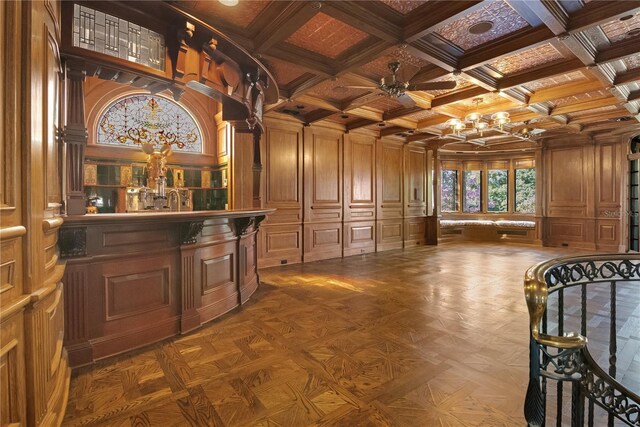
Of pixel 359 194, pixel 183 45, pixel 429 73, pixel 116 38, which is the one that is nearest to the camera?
pixel 116 38

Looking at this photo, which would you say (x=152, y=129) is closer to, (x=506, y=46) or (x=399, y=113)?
(x=399, y=113)

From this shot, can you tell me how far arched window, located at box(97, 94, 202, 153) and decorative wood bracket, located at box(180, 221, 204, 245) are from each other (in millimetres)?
3862

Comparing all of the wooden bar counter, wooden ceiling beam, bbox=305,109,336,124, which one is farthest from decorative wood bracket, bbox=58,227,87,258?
wooden ceiling beam, bbox=305,109,336,124

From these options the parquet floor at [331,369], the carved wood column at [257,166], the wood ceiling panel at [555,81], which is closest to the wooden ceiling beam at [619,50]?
the wood ceiling panel at [555,81]

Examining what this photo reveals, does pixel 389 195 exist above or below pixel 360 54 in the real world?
below

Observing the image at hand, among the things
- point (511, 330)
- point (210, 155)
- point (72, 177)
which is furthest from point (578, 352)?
point (210, 155)

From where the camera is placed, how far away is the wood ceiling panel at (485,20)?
11.2 ft

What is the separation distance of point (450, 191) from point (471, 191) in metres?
0.75

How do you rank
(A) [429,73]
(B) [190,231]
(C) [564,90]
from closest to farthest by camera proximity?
(B) [190,231] < (A) [429,73] < (C) [564,90]

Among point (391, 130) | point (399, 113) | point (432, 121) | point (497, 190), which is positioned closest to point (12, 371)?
point (399, 113)

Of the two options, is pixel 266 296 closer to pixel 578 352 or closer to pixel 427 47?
pixel 578 352

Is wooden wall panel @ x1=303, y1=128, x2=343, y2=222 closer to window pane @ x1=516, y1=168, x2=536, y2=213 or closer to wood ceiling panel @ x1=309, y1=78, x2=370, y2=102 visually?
wood ceiling panel @ x1=309, y1=78, x2=370, y2=102

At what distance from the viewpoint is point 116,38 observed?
8.58 ft

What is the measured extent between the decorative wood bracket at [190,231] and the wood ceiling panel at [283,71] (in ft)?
9.08
